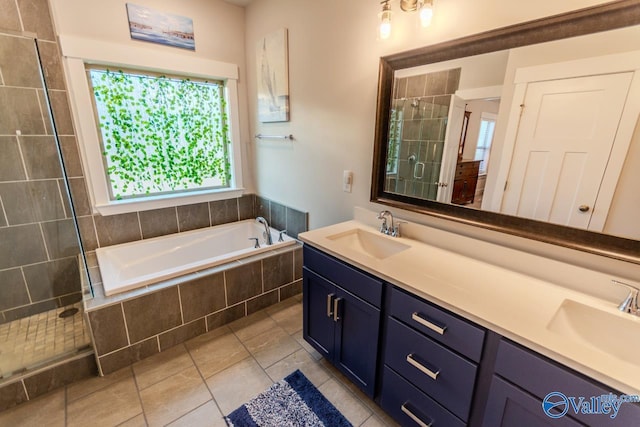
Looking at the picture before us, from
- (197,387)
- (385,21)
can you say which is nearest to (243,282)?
(197,387)

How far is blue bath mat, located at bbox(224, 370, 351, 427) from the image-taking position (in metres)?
1.40

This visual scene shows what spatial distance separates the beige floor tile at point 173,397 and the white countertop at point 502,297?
1.05 metres

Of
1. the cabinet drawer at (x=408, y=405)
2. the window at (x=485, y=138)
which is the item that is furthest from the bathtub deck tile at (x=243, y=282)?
the window at (x=485, y=138)

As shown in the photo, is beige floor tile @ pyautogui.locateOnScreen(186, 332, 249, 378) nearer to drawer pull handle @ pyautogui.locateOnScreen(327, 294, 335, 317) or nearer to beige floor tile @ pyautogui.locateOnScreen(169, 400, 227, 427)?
beige floor tile @ pyautogui.locateOnScreen(169, 400, 227, 427)

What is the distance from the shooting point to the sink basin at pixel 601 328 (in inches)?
36.8

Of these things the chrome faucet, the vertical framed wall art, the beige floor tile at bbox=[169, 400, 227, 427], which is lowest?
the beige floor tile at bbox=[169, 400, 227, 427]

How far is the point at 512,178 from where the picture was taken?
1.27 metres

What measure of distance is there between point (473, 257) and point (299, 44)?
1953mm

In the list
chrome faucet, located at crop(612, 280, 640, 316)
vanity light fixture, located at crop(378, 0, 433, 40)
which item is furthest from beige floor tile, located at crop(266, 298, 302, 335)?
vanity light fixture, located at crop(378, 0, 433, 40)

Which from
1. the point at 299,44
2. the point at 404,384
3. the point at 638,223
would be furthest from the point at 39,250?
the point at 638,223

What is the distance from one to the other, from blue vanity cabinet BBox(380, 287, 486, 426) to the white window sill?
2.20m

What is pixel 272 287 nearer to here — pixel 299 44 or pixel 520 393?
pixel 520 393

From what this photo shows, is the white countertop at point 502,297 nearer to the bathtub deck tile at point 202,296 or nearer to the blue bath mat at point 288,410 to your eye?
the blue bath mat at point 288,410

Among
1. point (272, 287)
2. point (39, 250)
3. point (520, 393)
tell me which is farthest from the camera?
point (272, 287)
